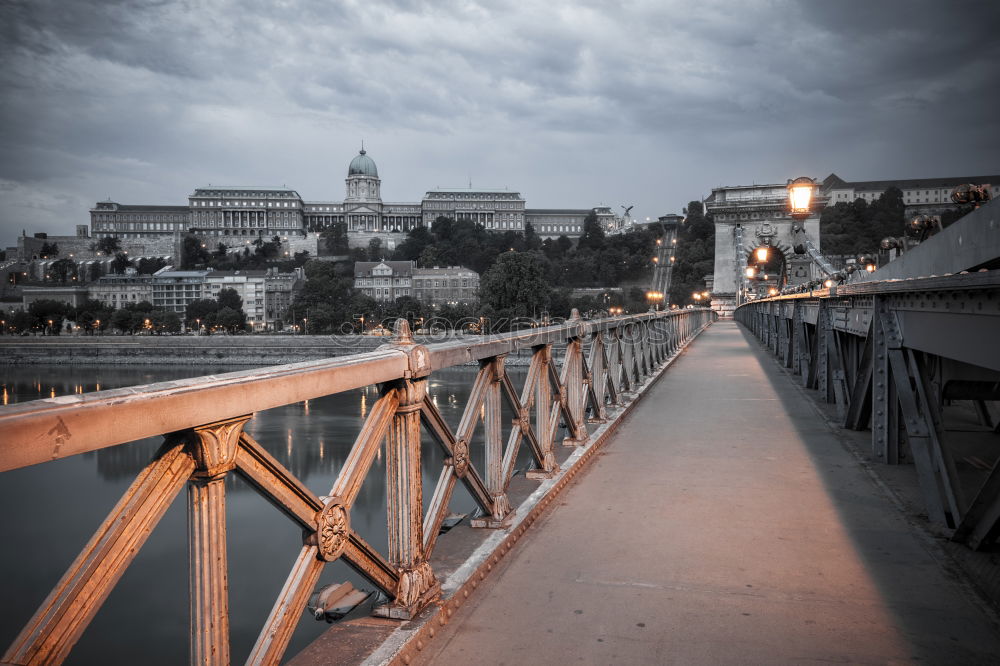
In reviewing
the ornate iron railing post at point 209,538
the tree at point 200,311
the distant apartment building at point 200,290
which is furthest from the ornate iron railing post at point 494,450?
the distant apartment building at point 200,290

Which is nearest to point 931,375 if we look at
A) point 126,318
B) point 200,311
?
point 126,318

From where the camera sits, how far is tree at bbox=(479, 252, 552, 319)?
281 ft

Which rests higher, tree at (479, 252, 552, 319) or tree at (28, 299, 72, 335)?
tree at (479, 252, 552, 319)

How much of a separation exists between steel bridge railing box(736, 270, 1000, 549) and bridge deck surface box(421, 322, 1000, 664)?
1.10 ft

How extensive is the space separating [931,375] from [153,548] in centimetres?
2301

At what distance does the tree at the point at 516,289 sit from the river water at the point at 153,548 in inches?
2074

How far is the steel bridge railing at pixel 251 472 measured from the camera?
4.60 ft

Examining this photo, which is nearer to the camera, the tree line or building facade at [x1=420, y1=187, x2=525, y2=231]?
the tree line

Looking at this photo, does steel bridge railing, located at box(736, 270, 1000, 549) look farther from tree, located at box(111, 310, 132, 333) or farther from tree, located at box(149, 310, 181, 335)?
tree, located at box(149, 310, 181, 335)

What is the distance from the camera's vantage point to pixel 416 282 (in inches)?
5207

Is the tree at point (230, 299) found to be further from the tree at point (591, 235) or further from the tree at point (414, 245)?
the tree at point (591, 235)

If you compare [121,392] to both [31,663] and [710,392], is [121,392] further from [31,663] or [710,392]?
[710,392]

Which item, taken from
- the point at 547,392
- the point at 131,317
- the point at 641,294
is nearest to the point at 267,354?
the point at 131,317

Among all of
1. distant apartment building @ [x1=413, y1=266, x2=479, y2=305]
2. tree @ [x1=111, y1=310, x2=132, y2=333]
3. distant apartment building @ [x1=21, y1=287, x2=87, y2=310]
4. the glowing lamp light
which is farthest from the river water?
distant apartment building @ [x1=413, y1=266, x2=479, y2=305]
